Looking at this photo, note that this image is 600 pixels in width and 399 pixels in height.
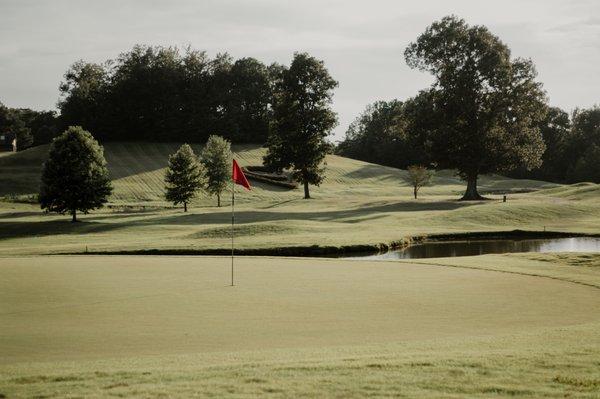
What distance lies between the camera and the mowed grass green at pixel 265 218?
1677 inches

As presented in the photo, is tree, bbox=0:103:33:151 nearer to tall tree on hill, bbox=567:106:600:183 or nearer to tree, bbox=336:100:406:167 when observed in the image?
tree, bbox=336:100:406:167

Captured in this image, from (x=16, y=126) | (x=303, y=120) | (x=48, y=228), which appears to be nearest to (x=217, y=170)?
(x=303, y=120)

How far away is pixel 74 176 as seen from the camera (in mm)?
55719

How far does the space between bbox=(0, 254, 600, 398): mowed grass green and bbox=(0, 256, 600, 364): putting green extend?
0.05 metres

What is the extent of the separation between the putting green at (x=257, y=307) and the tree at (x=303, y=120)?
175 feet

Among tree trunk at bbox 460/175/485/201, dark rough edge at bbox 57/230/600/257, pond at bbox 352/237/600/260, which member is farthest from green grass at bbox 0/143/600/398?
tree trunk at bbox 460/175/485/201

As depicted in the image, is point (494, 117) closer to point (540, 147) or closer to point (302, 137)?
point (540, 147)

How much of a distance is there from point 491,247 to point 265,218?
22.1m

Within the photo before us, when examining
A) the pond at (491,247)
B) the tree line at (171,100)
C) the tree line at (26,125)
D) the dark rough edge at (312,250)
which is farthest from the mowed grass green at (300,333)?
the tree line at (26,125)

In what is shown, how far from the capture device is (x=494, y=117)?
7406cm

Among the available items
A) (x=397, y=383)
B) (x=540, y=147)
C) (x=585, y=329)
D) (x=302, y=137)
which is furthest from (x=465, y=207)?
(x=397, y=383)

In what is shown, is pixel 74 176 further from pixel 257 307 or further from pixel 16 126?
pixel 16 126

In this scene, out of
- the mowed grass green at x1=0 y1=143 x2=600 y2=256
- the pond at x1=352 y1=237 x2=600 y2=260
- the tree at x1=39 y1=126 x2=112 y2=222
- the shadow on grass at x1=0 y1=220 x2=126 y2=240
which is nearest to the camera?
the pond at x1=352 y1=237 x2=600 y2=260

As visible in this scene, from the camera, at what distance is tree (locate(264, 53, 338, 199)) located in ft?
256
